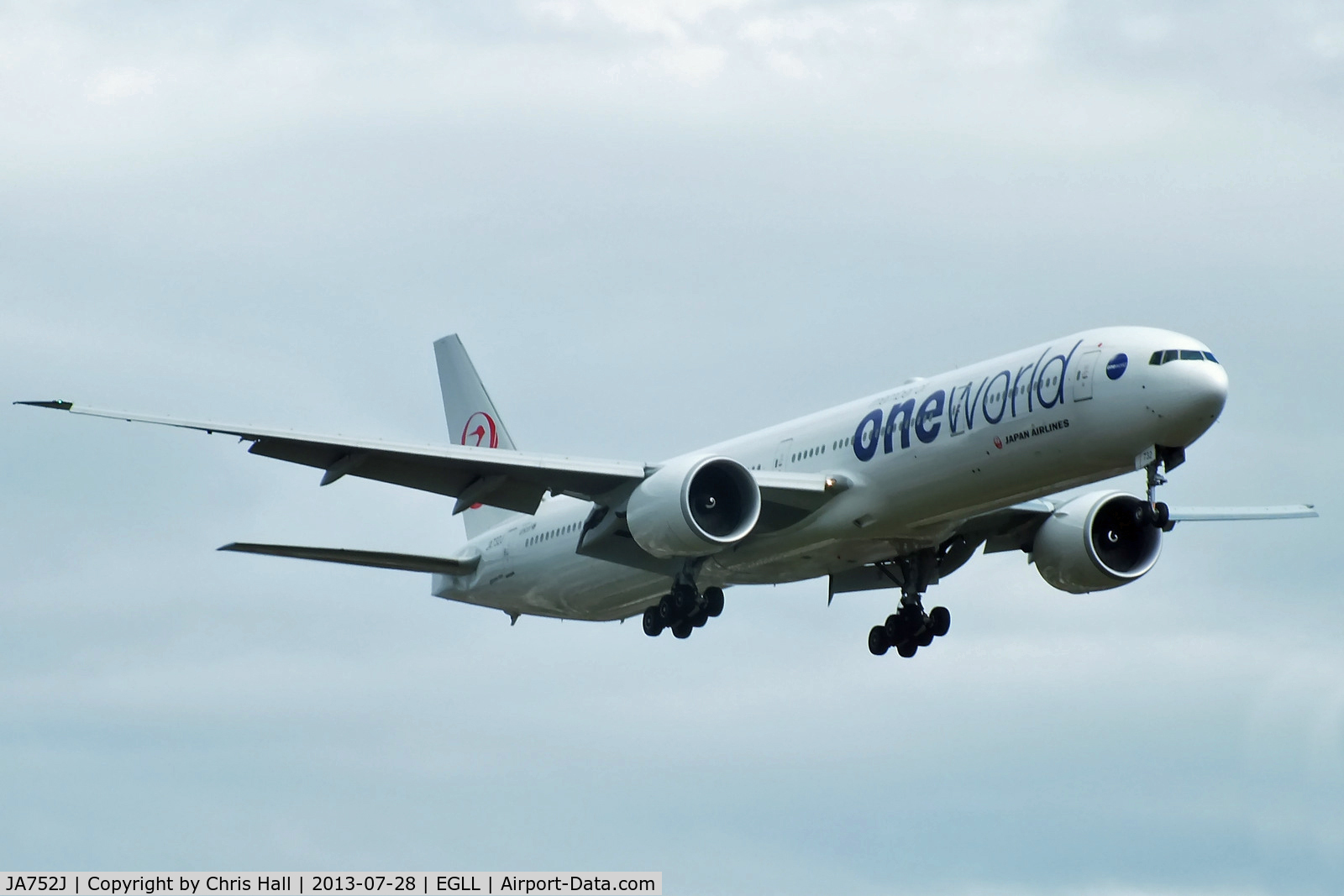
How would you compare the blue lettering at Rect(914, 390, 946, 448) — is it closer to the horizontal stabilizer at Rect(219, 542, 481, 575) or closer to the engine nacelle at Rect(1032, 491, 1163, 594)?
the engine nacelle at Rect(1032, 491, 1163, 594)

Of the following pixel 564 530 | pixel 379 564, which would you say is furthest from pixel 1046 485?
pixel 379 564

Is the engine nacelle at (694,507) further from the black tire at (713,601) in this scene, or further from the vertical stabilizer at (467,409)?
the vertical stabilizer at (467,409)

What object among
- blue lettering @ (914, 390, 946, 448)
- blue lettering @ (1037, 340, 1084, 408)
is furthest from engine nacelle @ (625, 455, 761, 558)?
blue lettering @ (1037, 340, 1084, 408)

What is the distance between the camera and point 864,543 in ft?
119

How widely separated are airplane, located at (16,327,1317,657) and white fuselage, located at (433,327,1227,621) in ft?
0.13

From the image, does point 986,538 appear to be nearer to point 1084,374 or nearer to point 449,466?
point 1084,374

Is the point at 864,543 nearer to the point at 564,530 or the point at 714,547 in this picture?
the point at 714,547

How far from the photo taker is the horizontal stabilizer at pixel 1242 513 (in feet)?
137

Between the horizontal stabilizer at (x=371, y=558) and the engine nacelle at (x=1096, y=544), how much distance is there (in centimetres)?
1310

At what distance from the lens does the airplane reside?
103ft

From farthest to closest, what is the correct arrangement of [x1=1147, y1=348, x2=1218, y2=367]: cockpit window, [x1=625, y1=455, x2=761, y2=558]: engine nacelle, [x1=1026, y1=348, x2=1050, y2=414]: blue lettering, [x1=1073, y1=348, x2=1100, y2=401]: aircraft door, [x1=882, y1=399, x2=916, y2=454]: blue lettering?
[x1=625, y1=455, x2=761, y2=558]: engine nacelle → [x1=882, y1=399, x2=916, y2=454]: blue lettering → [x1=1026, y1=348, x2=1050, y2=414]: blue lettering → [x1=1073, y1=348, x2=1100, y2=401]: aircraft door → [x1=1147, y1=348, x2=1218, y2=367]: cockpit window

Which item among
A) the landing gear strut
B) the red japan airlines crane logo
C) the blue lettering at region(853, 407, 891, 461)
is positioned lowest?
the landing gear strut

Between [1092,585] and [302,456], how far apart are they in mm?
Answer: 16667

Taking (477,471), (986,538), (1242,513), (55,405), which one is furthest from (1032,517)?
(55,405)
